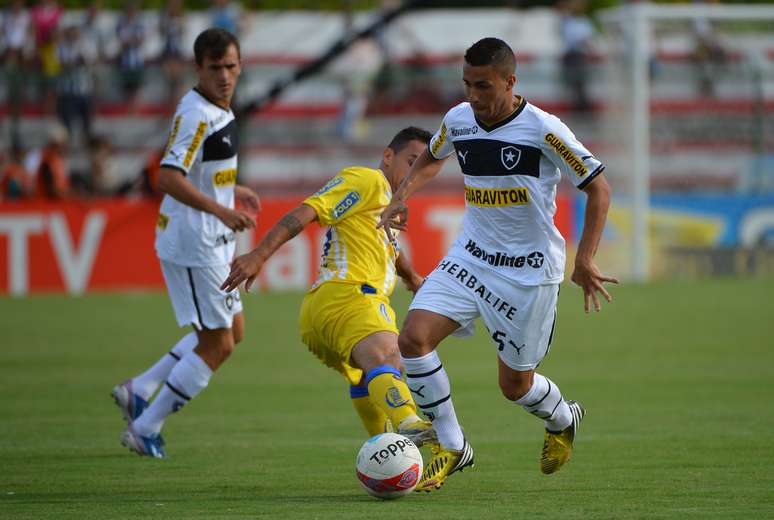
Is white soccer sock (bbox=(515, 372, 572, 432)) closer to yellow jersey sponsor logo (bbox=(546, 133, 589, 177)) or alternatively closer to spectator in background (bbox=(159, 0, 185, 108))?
yellow jersey sponsor logo (bbox=(546, 133, 589, 177))

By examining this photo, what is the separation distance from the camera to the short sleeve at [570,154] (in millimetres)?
6797

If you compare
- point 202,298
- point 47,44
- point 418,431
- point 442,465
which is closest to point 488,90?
point 418,431

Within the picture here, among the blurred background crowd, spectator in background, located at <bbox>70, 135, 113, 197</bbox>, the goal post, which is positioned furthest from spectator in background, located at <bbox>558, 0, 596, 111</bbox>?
spectator in background, located at <bbox>70, 135, 113, 197</bbox>

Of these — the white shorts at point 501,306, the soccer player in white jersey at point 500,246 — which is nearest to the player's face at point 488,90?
the soccer player in white jersey at point 500,246

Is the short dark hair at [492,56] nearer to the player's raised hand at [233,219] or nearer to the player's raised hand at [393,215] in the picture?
the player's raised hand at [393,215]

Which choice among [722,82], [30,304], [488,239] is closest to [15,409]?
[488,239]

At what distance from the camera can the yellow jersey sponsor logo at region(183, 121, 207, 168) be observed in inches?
319

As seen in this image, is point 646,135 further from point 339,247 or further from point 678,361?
point 339,247

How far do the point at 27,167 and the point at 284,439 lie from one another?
14.0m

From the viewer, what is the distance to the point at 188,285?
8.44 meters

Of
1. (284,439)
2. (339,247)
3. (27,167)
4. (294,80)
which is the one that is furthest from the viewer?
(294,80)

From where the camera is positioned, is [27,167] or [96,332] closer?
[96,332]

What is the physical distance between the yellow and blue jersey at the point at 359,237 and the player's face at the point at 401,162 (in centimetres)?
17

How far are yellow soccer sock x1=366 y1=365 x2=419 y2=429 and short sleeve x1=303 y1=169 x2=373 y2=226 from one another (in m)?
0.94
